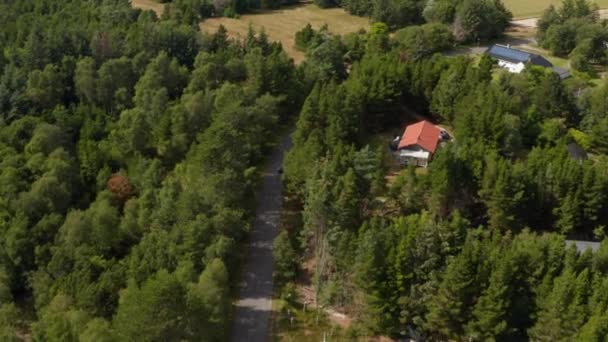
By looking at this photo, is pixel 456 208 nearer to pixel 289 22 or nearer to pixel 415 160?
pixel 415 160

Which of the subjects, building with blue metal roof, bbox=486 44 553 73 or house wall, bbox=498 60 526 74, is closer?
house wall, bbox=498 60 526 74

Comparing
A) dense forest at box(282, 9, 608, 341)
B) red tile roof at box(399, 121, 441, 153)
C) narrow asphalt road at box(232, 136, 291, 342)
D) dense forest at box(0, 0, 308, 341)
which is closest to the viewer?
dense forest at box(282, 9, 608, 341)

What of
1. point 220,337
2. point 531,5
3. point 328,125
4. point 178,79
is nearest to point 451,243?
point 220,337

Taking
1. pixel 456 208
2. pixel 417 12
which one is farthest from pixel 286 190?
pixel 417 12

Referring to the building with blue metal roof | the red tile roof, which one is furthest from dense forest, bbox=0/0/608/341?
the building with blue metal roof

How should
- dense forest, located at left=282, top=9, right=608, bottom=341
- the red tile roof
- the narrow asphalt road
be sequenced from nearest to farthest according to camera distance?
dense forest, located at left=282, top=9, right=608, bottom=341 → the narrow asphalt road → the red tile roof

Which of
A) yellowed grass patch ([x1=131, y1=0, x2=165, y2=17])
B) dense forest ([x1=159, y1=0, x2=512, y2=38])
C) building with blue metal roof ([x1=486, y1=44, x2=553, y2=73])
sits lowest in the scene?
building with blue metal roof ([x1=486, y1=44, x2=553, y2=73])

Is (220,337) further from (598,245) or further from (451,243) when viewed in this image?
(598,245)

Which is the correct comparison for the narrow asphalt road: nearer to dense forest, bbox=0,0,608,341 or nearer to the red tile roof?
dense forest, bbox=0,0,608,341
